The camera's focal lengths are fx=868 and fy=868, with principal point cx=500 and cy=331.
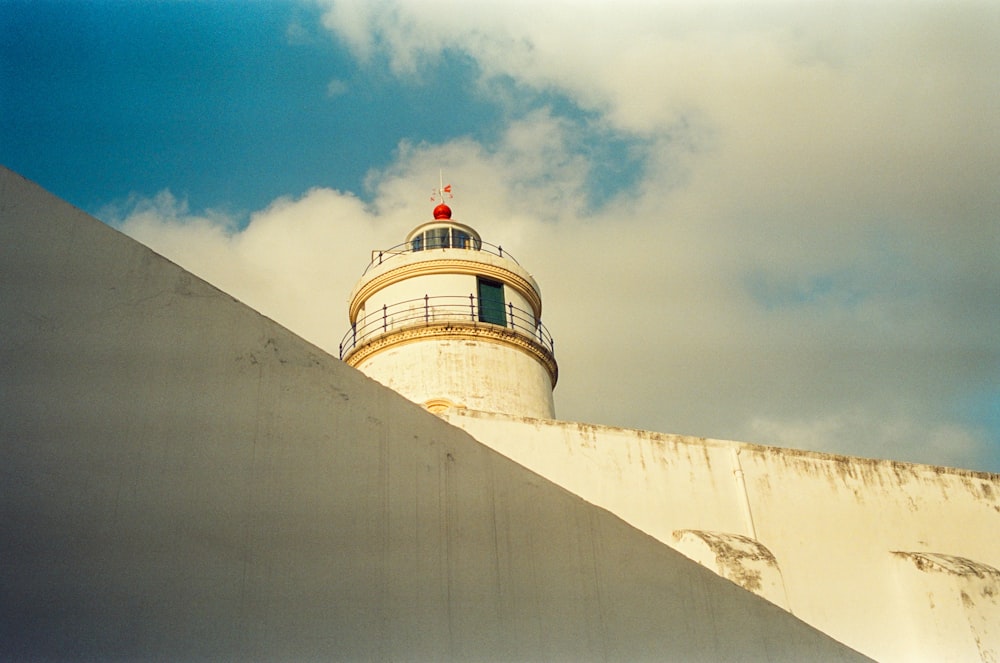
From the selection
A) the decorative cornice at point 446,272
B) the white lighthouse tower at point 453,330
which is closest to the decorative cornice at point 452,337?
the white lighthouse tower at point 453,330

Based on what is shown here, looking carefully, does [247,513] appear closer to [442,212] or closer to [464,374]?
[464,374]

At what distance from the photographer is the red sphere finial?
1839 centimetres

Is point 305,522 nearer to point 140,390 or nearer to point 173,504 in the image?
point 173,504

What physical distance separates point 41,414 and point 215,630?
1463mm

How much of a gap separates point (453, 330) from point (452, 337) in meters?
0.13

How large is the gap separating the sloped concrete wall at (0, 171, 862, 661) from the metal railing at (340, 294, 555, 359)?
975 centimetres

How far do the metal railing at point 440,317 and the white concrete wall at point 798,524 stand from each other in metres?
3.86

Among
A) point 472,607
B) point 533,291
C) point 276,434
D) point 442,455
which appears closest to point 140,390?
point 276,434

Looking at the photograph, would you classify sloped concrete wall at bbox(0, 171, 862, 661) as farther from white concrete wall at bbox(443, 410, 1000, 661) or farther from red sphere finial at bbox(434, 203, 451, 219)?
red sphere finial at bbox(434, 203, 451, 219)

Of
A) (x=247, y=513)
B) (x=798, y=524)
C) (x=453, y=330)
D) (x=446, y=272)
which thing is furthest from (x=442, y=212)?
(x=247, y=513)

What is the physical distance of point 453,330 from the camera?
14.9 metres

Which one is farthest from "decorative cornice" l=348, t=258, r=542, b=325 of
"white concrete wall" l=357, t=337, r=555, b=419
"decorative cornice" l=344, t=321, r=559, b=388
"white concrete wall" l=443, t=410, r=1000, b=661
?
"white concrete wall" l=443, t=410, r=1000, b=661

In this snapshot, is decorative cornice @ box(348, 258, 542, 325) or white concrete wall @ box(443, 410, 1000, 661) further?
decorative cornice @ box(348, 258, 542, 325)

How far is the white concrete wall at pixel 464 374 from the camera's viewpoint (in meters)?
14.4
